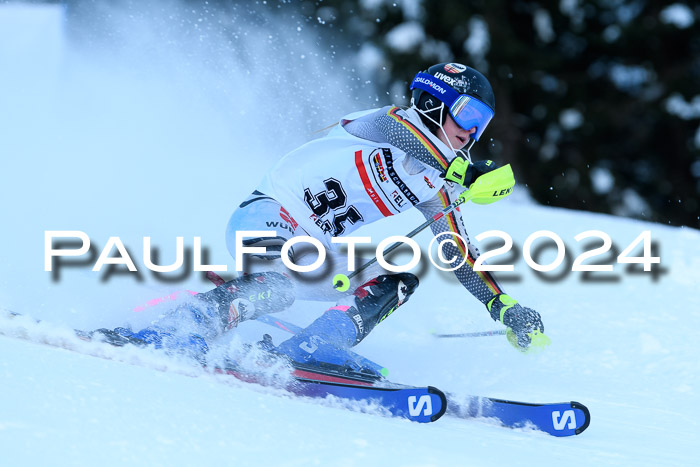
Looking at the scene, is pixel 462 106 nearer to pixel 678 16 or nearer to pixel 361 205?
pixel 361 205

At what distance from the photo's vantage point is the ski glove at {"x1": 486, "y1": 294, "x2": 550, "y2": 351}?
3.51 meters

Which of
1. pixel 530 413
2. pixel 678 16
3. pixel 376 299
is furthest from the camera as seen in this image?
pixel 678 16

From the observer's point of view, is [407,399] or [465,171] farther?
[465,171]

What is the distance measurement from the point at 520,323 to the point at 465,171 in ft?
2.16

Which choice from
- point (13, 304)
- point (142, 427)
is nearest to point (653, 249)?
point (13, 304)

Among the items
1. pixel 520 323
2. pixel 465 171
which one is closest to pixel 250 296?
pixel 465 171

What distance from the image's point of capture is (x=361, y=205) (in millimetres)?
3699

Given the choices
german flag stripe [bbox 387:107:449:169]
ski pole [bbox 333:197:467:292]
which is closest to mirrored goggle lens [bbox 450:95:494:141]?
german flag stripe [bbox 387:107:449:169]

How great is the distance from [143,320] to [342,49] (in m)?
11.9

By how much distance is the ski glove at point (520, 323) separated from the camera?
351 centimetres

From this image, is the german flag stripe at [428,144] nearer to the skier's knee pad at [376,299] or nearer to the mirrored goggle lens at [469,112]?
the mirrored goggle lens at [469,112]

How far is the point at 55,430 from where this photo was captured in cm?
213

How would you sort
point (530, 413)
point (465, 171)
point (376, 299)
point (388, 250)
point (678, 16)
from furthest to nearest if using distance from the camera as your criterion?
point (678, 16) < point (388, 250) < point (376, 299) < point (465, 171) < point (530, 413)

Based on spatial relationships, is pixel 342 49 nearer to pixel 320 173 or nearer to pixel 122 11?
pixel 122 11
